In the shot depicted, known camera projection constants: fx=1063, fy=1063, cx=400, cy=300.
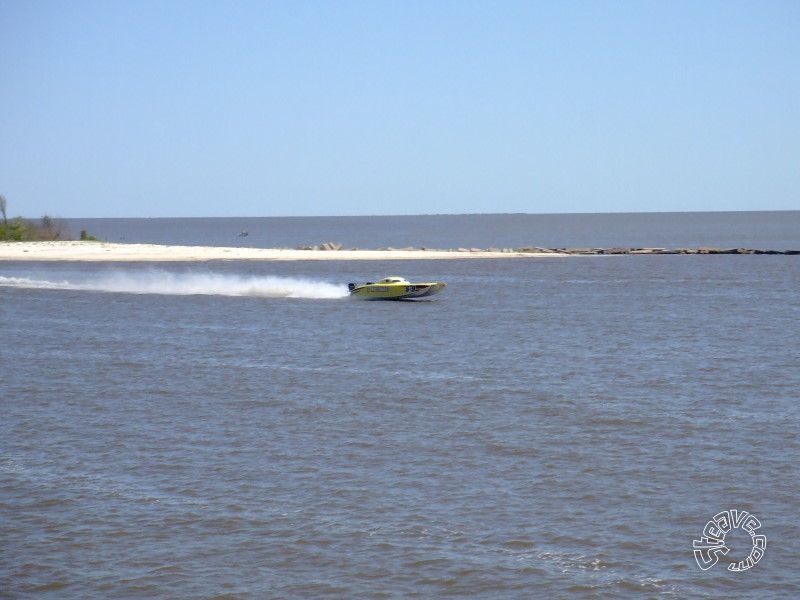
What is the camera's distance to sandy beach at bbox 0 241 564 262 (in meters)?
97.9

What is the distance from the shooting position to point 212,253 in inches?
4070

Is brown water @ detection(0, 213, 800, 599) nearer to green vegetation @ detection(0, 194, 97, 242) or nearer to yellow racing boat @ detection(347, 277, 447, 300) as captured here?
yellow racing boat @ detection(347, 277, 447, 300)

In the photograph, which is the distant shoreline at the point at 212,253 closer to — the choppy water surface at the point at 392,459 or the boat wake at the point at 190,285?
the boat wake at the point at 190,285

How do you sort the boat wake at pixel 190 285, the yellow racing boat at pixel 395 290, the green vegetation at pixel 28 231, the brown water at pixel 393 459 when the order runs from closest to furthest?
the brown water at pixel 393 459
the yellow racing boat at pixel 395 290
the boat wake at pixel 190 285
the green vegetation at pixel 28 231

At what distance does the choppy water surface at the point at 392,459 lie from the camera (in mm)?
15242

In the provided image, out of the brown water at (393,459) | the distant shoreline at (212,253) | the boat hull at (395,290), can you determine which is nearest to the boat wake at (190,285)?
the boat hull at (395,290)

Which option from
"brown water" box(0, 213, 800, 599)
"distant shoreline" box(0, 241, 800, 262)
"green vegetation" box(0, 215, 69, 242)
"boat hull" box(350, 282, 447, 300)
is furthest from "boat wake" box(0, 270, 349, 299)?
"green vegetation" box(0, 215, 69, 242)

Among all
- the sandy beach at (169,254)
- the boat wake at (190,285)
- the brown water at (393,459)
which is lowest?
the brown water at (393,459)

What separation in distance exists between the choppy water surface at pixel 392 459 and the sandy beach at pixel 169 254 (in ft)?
175

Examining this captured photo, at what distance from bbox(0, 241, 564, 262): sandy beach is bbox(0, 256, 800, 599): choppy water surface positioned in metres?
53.2

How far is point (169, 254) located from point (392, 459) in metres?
83.1

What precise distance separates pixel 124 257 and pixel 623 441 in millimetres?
81142

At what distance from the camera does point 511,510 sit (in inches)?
698

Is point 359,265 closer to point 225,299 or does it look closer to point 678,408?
point 225,299
